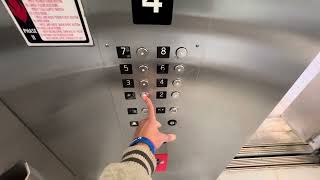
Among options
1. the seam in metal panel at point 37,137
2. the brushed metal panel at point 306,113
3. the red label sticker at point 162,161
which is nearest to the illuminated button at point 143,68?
the seam in metal panel at point 37,137

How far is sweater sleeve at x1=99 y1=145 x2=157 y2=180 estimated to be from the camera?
575mm

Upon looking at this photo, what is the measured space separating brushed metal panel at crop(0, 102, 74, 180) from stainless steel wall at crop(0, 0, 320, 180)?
0.02m

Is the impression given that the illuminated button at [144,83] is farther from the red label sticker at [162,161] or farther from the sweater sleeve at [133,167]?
the red label sticker at [162,161]

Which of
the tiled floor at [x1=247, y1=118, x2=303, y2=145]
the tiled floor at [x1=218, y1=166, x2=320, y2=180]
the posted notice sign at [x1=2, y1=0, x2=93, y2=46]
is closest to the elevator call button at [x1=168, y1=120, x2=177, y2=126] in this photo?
the posted notice sign at [x1=2, y1=0, x2=93, y2=46]

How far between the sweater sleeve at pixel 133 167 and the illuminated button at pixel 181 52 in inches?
9.3

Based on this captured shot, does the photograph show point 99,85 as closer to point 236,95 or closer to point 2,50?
point 2,50

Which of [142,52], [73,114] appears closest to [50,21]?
[142,52]

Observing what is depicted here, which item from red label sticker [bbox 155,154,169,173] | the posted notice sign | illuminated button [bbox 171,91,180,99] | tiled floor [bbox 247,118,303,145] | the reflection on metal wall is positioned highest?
the posted notice sign

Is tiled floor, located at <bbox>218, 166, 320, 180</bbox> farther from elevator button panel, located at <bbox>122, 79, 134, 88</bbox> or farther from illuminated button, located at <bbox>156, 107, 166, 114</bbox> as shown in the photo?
elevator button panel, located at <bbox>122, 79, 134, 88</bbox>

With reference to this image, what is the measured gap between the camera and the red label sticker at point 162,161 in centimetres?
95

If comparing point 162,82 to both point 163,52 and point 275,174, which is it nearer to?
point 163,52

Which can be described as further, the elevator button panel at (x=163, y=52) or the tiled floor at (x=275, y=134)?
the tiled floor at (x=275, y=134)

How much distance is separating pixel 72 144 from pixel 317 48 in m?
0.67

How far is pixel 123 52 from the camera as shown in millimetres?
545
